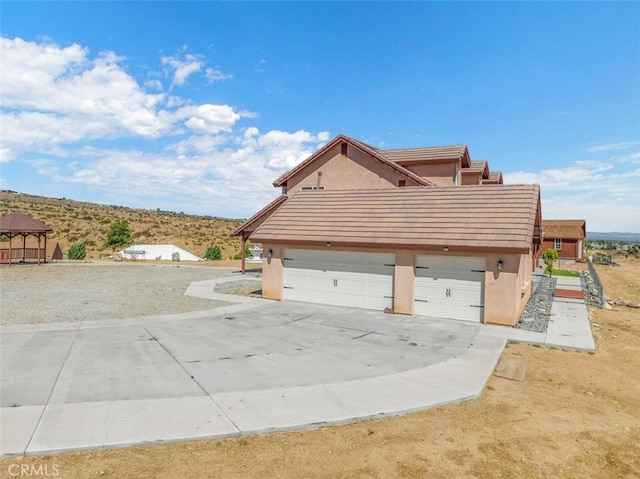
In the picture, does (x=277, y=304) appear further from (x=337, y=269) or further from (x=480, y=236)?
(x=480, y=236)

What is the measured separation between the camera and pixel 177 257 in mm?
39625

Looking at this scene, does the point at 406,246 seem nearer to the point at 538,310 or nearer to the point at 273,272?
the point at 273,272

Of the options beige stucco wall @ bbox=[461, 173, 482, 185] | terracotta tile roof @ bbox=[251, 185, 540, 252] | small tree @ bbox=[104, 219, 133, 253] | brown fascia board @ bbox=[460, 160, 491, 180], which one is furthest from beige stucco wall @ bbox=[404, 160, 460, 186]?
small tree @ bbox=[104, 219, 133, 253]

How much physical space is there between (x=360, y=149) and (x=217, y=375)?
17.9m

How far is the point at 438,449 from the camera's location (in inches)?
211

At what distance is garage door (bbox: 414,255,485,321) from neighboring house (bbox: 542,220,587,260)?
132 ft

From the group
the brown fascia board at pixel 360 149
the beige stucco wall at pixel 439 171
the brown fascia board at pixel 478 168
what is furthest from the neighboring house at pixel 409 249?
the brown fascia board at pixel 478 168

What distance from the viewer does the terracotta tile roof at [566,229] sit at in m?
47.3

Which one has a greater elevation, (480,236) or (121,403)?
(480,236)

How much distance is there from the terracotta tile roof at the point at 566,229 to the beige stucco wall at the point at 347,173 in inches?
1318

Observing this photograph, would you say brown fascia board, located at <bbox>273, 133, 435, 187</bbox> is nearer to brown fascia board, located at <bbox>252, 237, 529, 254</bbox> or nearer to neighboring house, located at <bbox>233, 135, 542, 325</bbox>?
neighboring house, located at <bbox>233, 135, 542, 325</bbox>

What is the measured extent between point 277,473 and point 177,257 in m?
37.5

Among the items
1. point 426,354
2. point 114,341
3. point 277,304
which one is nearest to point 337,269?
point 277,304

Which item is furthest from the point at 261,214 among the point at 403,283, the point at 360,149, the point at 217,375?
the point at 217,375
